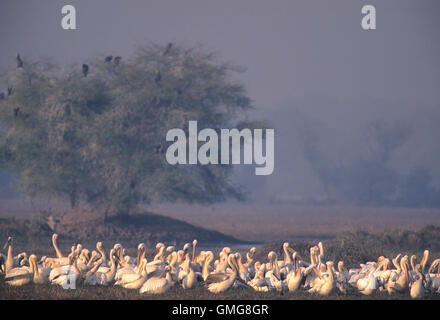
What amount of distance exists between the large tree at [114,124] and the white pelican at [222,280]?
1981cm

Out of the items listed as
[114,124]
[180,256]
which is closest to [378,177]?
[114,124]

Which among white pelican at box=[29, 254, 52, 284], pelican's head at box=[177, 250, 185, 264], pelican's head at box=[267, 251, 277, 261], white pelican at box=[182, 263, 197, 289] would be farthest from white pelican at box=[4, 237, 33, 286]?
pelican's head at box=[267, 251, 277, 261]

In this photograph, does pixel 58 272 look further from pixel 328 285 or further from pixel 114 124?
pixel 114 124

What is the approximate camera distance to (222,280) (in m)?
18.3

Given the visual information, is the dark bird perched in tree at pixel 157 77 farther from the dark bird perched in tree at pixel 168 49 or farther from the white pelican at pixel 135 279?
the white pelican at pixel 135 279

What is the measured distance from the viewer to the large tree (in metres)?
38.2

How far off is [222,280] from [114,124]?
21.8m

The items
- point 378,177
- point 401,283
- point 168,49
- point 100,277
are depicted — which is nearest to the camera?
point 401,283

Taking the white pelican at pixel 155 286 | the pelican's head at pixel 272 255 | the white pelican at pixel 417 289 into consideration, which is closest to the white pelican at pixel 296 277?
the pelican's head at pixel 272 255

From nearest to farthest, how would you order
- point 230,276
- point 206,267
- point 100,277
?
point 230,276, point 100,277, point 206,267

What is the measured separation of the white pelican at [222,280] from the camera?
18047 millimetres

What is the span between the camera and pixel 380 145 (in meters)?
128

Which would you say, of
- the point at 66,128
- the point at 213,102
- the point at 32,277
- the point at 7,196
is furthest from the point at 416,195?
the point at 32,277
